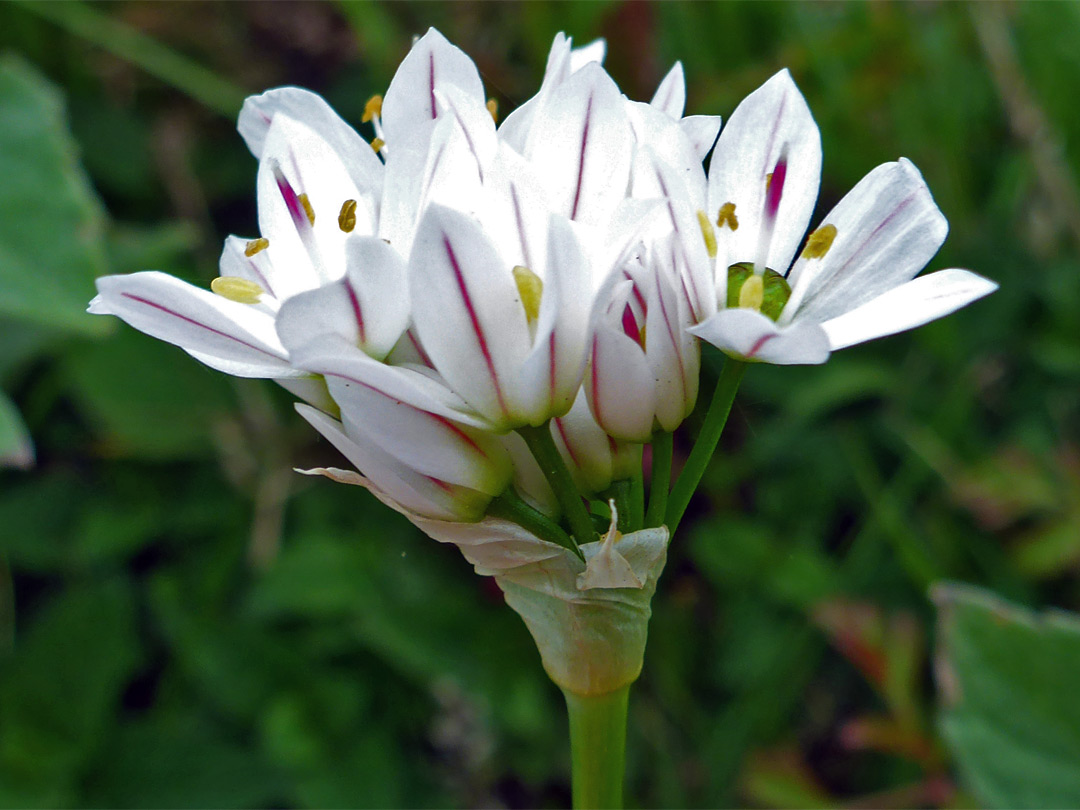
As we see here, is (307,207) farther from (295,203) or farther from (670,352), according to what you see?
(670,352)

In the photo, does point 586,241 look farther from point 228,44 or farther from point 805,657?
point 228,44

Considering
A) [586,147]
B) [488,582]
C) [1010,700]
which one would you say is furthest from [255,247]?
[488,582]

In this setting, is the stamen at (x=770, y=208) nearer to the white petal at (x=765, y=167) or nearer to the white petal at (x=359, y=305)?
the white petal at (x=765, y=167)

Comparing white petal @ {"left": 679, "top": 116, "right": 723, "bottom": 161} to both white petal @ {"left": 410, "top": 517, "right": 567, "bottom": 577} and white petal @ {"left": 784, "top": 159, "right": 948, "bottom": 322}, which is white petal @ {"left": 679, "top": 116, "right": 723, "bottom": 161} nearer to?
white petal @ {"left": 784, "top": 159, "right": 948, "bottom": 322}

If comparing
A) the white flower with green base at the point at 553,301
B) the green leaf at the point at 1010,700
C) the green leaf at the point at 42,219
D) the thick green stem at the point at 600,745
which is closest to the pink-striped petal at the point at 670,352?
the white flower with green base at the point at 553,301

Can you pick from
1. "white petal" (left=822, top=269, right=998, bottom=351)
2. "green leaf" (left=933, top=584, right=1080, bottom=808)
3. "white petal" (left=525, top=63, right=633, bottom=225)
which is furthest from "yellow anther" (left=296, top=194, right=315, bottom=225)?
"green leaf" (left=933, top=584, right=1080, bottom=808)

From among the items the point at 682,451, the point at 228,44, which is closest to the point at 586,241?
the point at 682,451
